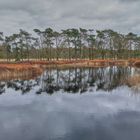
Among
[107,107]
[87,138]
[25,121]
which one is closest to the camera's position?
[87,138]

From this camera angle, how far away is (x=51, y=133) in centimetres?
2072

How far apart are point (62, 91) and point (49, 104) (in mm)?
10445

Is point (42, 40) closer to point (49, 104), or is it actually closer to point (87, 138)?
point (49, 104)

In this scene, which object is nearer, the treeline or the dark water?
the dark water

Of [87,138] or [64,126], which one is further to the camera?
[64,126]

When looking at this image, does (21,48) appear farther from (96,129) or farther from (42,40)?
(96,129)

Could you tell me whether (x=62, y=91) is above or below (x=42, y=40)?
below

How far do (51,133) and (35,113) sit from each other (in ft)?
22.7

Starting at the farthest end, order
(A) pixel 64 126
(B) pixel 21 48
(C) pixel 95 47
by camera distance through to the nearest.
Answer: (C) pixel 95 47
(B) pixel 21 48
(A) pixel 64 126

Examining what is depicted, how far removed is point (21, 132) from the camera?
20969 millimetres

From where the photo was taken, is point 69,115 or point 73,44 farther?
point 73,44

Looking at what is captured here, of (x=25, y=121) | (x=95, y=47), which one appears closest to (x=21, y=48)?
(x=95, y=47)

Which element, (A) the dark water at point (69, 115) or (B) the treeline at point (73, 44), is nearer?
(A) the dark water at point (69, 115)

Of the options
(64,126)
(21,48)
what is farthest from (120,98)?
(21,48)
